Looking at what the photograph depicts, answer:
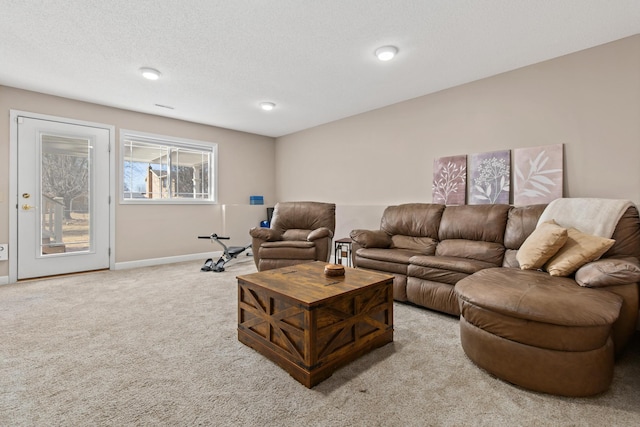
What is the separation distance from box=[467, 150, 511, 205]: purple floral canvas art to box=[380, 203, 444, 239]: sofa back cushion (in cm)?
46

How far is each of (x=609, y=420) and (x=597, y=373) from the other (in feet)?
0.69

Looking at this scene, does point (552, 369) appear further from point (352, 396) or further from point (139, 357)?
point (139, 357)

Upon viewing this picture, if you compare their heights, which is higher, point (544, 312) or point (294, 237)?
point (294, 237)

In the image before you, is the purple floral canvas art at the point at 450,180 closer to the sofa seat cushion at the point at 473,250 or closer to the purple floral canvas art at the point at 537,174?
the purple floral canvas art at the point at 537,174

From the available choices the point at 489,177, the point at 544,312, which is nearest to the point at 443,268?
the point at 544,312

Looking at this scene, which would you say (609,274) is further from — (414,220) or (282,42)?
(282,42)

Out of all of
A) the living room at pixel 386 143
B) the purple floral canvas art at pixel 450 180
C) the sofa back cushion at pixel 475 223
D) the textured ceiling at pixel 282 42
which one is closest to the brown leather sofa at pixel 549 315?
the sofa back cushion at pixel 475 223

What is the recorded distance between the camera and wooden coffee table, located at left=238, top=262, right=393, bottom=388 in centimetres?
162

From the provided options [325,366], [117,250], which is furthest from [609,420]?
[117,250]

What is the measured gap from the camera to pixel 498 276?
1995 mm

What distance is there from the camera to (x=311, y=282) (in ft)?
6.64

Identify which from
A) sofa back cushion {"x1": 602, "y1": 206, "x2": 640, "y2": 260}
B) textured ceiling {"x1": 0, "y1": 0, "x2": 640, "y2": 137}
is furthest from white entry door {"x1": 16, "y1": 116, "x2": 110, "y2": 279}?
sofa back cushion {"x1": 602, "y1": 206, "x2": 640, "y2": 260}

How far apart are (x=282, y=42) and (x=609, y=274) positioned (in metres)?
2.92

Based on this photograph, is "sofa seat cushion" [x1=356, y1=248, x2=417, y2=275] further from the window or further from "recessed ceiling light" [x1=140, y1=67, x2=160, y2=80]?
the window
